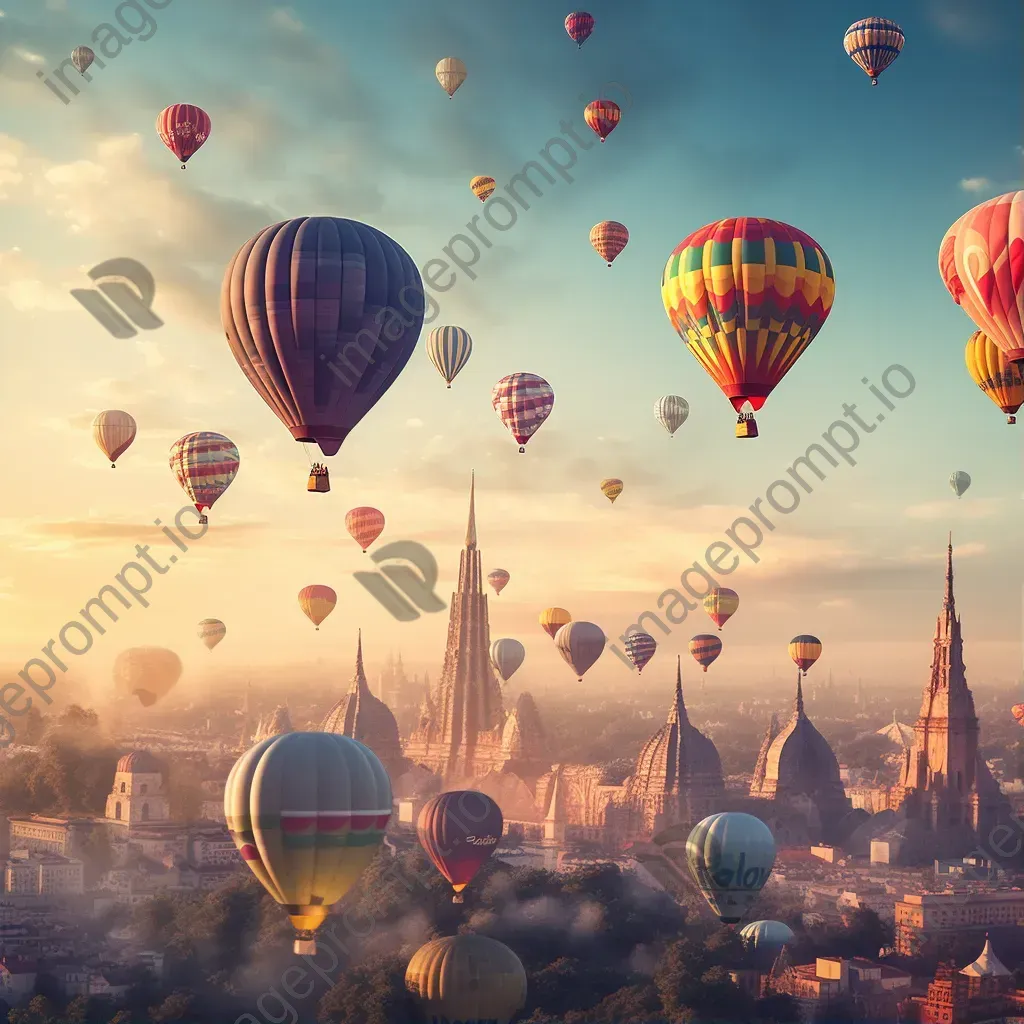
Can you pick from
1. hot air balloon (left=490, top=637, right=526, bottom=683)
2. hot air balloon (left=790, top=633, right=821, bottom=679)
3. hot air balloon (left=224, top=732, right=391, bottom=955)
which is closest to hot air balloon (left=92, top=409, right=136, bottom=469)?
hot air balloon (left=224, top=732, right=391, bottom=955)

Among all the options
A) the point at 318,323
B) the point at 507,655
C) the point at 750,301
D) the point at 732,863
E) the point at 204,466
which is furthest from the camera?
the point at 507,655

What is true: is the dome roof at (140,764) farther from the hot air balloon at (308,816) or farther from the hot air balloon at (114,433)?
the hot air balloon at (308,816)

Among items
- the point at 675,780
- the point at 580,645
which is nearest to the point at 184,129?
the point at 580,645

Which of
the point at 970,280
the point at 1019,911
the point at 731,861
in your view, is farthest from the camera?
the point at 1019,911

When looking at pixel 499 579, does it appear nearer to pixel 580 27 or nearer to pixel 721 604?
pixel 721 604

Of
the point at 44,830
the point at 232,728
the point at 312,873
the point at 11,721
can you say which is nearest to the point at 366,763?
the point at 312,873

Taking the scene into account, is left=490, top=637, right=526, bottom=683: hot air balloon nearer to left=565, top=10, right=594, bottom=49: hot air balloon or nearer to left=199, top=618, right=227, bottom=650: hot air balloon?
left=199, top=618, right=227, bottom=650: hot air balloon

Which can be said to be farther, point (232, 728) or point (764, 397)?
point (232, 728)

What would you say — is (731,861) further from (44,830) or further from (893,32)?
(44,830)
